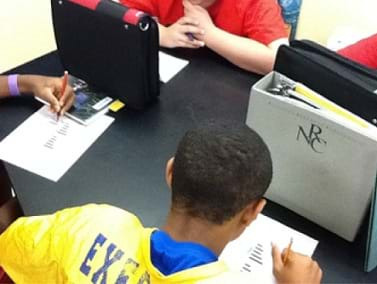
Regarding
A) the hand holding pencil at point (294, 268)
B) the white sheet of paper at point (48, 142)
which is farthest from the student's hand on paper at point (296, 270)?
the white sheet of paper at point (48, 142)

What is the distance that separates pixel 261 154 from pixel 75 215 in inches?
12.7

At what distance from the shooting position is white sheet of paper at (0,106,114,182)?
1.09 meters

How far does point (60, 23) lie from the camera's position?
4.26 ft

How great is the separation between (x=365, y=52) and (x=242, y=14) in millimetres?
399

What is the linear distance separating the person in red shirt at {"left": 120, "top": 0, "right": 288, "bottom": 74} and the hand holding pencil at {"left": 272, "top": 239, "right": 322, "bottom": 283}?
0.73 metres

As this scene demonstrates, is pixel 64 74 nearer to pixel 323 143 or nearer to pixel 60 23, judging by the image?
pixel 60 23

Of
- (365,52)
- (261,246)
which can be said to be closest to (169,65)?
(365,52)

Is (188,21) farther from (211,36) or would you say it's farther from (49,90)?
(49,90)

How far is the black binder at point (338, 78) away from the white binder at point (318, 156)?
1.7 inches

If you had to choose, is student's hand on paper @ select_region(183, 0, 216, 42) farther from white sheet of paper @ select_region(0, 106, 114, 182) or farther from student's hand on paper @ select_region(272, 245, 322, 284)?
student's hand on paper @ select_region(272, 245, 322, 284)

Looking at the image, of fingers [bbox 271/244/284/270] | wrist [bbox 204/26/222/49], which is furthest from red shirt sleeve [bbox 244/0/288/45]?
fingers [bbox 271/244/284/270]

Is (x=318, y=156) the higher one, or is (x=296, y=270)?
(x=318, y=156)

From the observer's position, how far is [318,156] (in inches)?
35.3

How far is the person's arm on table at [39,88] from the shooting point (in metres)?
1.24
